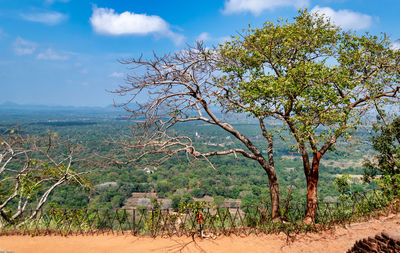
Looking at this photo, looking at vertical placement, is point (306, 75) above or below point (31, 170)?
above

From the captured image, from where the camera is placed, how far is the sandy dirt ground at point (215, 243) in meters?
6.46

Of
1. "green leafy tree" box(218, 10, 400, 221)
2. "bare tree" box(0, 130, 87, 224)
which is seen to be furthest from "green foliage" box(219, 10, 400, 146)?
"bare tree" box(0, 130, 87, 224)

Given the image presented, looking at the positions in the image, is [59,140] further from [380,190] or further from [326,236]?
[380,190]

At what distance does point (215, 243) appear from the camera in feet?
22.6

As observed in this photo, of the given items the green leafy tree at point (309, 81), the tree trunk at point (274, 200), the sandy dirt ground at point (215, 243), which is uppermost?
the green leafy tree at point (309, 81)

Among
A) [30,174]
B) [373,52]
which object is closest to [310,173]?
[373,52]

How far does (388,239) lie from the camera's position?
480 cm

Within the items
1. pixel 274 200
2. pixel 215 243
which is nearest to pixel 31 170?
pixel 215 243

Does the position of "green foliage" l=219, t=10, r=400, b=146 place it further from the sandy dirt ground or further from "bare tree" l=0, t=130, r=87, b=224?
"bare tree" l=0, t=130, r=87, b=224

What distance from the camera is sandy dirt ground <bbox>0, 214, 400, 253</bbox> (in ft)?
21.2

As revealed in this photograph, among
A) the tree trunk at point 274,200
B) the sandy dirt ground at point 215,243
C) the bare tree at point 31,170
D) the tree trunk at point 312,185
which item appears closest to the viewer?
the sandy dirt ground at point 215,243

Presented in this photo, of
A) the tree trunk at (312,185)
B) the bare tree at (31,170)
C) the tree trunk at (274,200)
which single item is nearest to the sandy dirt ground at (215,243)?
the tree trunk at (312,185)

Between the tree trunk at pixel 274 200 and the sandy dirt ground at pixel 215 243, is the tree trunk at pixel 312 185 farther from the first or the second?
the sandy dirt ground at pixel 215 243

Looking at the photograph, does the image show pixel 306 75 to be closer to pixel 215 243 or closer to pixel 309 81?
pixel 309 81
